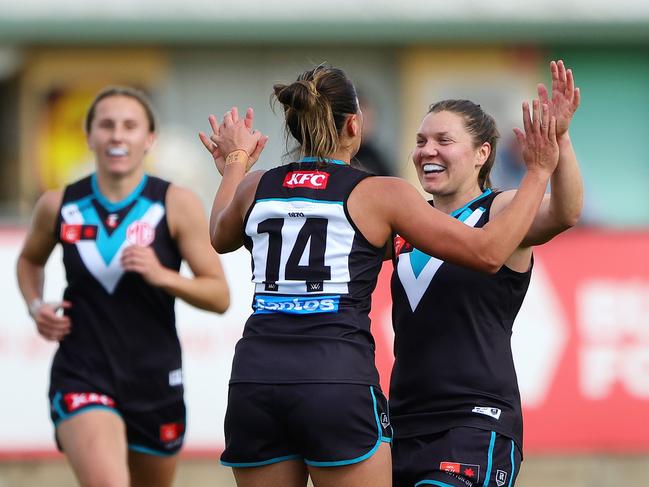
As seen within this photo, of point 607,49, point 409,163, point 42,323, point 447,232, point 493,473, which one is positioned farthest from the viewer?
point 607,49

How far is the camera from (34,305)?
6.23 metres

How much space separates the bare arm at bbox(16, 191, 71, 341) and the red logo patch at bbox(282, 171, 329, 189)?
2022 mm

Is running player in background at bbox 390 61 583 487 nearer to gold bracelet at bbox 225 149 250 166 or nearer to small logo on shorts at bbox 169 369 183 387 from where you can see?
gold bracelet at bbox 225 149 250 166

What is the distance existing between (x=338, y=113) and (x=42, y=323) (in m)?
2.29

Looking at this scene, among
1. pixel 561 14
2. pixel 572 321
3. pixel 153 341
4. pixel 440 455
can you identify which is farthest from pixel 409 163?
pixel 440 455

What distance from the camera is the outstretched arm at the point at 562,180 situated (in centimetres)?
438

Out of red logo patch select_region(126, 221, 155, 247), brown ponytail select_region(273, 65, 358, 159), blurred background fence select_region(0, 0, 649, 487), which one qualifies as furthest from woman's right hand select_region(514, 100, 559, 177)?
blurred background fence select_region(0, 0, 649, 487)

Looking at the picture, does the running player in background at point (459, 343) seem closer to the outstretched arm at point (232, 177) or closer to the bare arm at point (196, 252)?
the outstretched arm at point (232, 177)

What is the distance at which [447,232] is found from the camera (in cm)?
426

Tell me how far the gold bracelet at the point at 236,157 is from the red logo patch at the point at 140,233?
56.3 inches

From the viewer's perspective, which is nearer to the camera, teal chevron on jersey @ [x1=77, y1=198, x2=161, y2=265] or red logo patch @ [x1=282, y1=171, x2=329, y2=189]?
red logo patch @ [x1=282, y1=171, x2=329, y2=189]

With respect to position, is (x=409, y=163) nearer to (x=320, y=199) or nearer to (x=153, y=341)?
(x=153, y=341)

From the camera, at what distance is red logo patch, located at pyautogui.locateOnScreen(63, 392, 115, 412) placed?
19.1 feet

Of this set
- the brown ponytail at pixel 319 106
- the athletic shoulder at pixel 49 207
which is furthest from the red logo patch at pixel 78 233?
the brown ponytail at pixel 319 106
